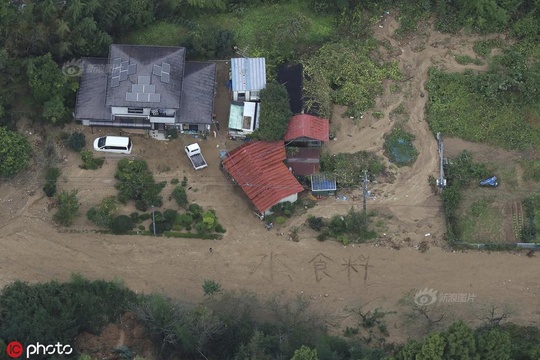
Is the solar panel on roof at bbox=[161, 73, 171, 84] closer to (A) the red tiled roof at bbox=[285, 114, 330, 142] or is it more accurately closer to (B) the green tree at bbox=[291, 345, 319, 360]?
(A) the red tiled roof at bbox=[285, 114, 330, 142]

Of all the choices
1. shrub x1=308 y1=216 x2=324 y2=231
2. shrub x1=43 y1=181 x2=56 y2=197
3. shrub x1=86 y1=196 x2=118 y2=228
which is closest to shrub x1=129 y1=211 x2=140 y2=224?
shrub x1=86 y1=196 x2=118 y2=228

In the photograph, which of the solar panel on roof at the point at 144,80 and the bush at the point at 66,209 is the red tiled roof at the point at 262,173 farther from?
the bush at the point at 66,209

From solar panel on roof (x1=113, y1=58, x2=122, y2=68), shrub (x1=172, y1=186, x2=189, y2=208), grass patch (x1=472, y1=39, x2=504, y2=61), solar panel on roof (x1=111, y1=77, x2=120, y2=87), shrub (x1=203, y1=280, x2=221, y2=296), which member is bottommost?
shrub (x1=203, y1=280, x2=221, y2=296)

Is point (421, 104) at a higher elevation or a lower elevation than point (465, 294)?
higher

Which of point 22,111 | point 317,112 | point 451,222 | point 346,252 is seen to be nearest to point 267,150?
point 317,112

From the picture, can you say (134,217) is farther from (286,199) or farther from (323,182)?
(323,182)

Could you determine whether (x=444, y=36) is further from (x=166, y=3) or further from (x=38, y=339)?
(x=38, y=339)

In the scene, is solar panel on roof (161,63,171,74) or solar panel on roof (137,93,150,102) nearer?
solar panel on roof (137,93,150,102)
